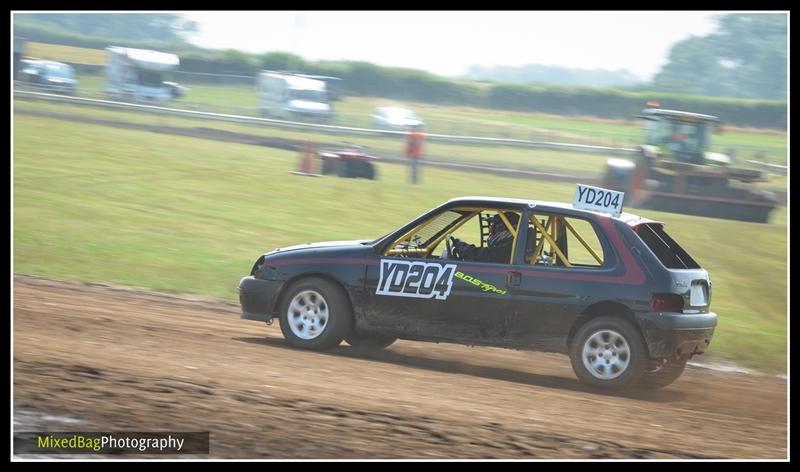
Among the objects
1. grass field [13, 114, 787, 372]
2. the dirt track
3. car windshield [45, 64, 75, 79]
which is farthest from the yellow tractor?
car windshield [45, 64, 75, 79]

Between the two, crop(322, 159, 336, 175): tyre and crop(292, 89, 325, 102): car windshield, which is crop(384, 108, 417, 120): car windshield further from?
crop(322, 159, 336, 175): tyre

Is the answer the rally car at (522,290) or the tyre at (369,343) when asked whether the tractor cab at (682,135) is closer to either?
the rally car at (522,290)

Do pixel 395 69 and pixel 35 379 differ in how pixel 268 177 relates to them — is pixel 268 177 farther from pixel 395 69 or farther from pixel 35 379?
pixel 395 69

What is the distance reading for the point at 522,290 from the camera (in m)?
8.83

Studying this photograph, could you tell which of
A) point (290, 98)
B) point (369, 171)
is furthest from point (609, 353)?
point (290, 98)

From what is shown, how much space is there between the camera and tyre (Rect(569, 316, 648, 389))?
28.0 ft

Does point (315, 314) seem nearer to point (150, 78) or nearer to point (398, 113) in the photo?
point (150, 78)

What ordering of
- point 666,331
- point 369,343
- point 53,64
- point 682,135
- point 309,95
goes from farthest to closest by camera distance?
point 309,95 < point 53,64 < point 682,135 < point 369,343 < point 666,331

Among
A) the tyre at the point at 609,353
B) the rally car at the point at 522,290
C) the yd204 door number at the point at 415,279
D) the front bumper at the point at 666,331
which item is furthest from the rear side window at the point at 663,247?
the yd204 door number at the point at 415,279

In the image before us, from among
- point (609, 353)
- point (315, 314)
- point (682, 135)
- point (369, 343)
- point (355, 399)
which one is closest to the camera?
point (355, 399)

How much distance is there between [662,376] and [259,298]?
3902mm

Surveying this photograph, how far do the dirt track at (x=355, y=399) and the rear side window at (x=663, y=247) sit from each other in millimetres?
1206

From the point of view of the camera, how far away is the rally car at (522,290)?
8.61m

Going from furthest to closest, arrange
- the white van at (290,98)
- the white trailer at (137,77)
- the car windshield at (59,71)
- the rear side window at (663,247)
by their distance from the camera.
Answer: the white van at (290,98) → the white trailer at (137,77) → the car windshield at (59,71) → the rear side window at (663,247)
